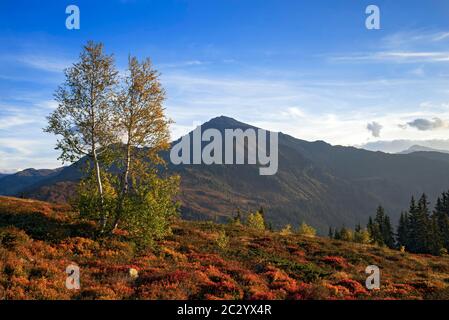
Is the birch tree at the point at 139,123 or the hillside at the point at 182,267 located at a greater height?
the birch tree at the point at 139,123

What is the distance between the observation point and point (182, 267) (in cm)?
2253

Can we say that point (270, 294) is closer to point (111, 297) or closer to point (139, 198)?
point (111, 297)

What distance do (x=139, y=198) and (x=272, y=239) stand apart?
18.6 metres

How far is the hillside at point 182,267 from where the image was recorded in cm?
1686

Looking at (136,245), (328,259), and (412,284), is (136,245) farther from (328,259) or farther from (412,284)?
(412,284)

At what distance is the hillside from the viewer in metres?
16.9

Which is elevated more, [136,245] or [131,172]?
[131,172]

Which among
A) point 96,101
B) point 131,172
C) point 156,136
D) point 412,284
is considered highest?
point 96,101

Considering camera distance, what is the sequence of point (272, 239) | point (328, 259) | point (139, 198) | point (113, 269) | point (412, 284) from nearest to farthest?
point (113, 269), point (412, 284), point (139, 198), point (328, 259), point (272, 239)

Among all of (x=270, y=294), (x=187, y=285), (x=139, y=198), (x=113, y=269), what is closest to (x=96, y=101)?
(x=139, y=198)

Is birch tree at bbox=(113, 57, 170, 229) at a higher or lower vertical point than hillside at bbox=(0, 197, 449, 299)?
higher

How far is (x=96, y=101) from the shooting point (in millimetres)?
27328
